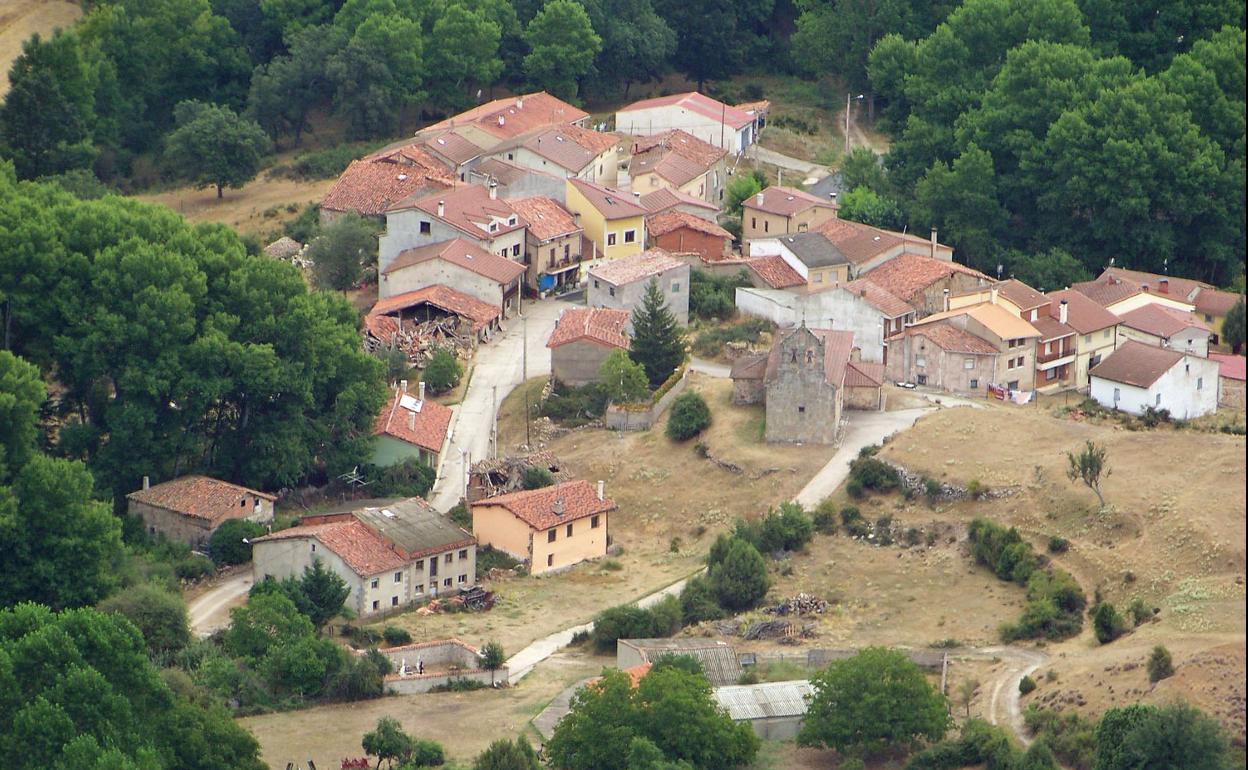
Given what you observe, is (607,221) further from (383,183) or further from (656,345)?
(656,345)

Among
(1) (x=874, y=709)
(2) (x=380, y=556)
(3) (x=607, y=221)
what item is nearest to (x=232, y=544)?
(2) (x=380, y=556)

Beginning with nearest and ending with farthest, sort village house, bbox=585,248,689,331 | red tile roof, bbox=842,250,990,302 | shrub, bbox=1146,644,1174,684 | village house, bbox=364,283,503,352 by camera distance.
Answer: shrub, bbox=1146,644,1174,684, village house, bbox=364,283,503,352, village house, bbox=585,248,689,331, red tile roof, bbox=842,250,990,302

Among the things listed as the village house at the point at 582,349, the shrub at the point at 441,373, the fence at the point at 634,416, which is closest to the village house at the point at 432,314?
the shrub at the point at 441,373

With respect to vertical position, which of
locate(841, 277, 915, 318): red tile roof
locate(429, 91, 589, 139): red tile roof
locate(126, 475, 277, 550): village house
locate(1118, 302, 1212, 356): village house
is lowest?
locate(126, 475, 277, 550): village house

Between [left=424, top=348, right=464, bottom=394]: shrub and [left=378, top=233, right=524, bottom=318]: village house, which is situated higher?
[left=378, top=233, right=524, bottom=318]: village house

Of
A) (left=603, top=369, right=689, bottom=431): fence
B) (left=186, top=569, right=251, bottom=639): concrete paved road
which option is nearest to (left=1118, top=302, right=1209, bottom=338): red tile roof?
(left=603, top=369, right=689, bottom=431): fence

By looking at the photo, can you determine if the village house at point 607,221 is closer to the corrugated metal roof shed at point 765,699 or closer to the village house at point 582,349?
the village house at point 582,349

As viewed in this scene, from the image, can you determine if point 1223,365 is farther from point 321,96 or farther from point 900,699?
point 321,96

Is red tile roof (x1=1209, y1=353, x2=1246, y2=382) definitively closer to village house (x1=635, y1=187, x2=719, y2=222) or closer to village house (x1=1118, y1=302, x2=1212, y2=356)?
village house (x1=1118, y1=302, x2=1212, y2=356)
